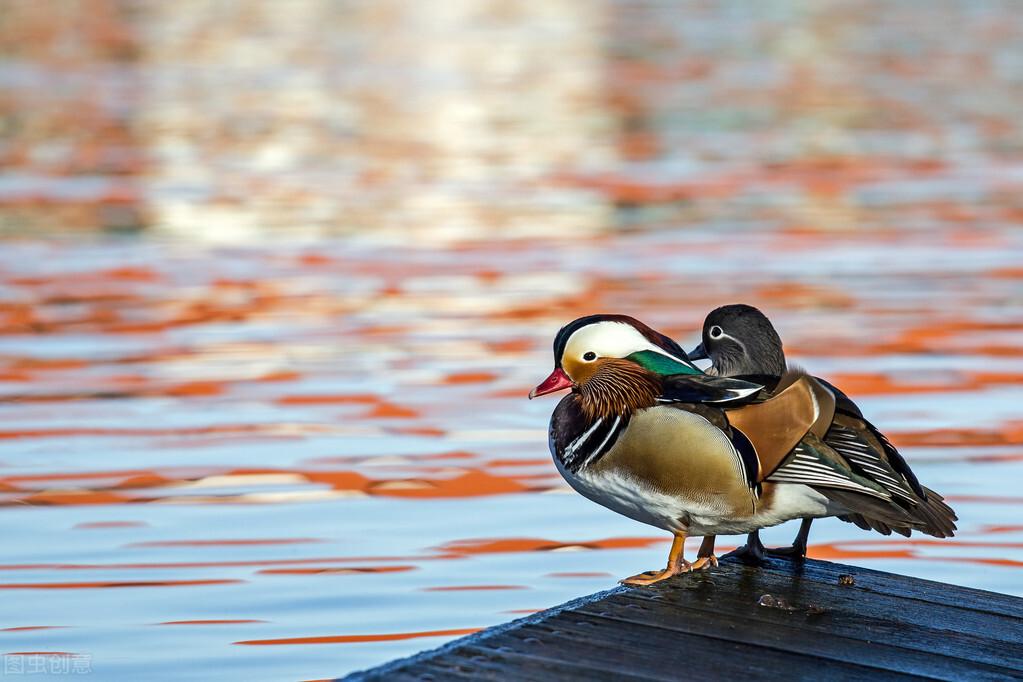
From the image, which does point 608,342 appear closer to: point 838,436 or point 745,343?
point 745,343

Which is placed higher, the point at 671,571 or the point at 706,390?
the point at 706,390

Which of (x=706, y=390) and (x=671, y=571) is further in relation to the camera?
(x=671, y=571)

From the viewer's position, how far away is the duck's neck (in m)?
4.65

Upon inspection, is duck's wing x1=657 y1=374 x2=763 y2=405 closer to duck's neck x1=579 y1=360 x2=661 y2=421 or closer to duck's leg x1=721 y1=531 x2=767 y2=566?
duck's neck x1=579 y1=360 x2=661 y2=421

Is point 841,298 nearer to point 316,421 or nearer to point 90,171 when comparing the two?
point 316,421

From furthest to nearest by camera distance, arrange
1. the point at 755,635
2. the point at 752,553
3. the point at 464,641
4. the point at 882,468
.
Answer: the point at 752,553
the point at 882,468
the point at 755,635
the point at 464,641

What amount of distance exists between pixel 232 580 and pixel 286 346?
4.07 m

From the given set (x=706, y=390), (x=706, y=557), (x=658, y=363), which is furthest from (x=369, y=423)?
(x=706, y=390)

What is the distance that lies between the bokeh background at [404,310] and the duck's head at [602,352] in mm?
1824

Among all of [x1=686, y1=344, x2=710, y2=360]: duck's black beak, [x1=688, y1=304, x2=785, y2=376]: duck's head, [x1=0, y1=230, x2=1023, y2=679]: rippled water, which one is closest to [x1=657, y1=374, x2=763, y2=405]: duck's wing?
[x1=688, y1=304, x2=785, y2=376]: duck's head

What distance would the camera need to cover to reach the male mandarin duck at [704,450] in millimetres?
4508

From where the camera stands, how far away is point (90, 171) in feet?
58.7

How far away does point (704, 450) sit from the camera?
14.9ft

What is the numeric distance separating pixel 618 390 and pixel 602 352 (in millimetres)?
166
